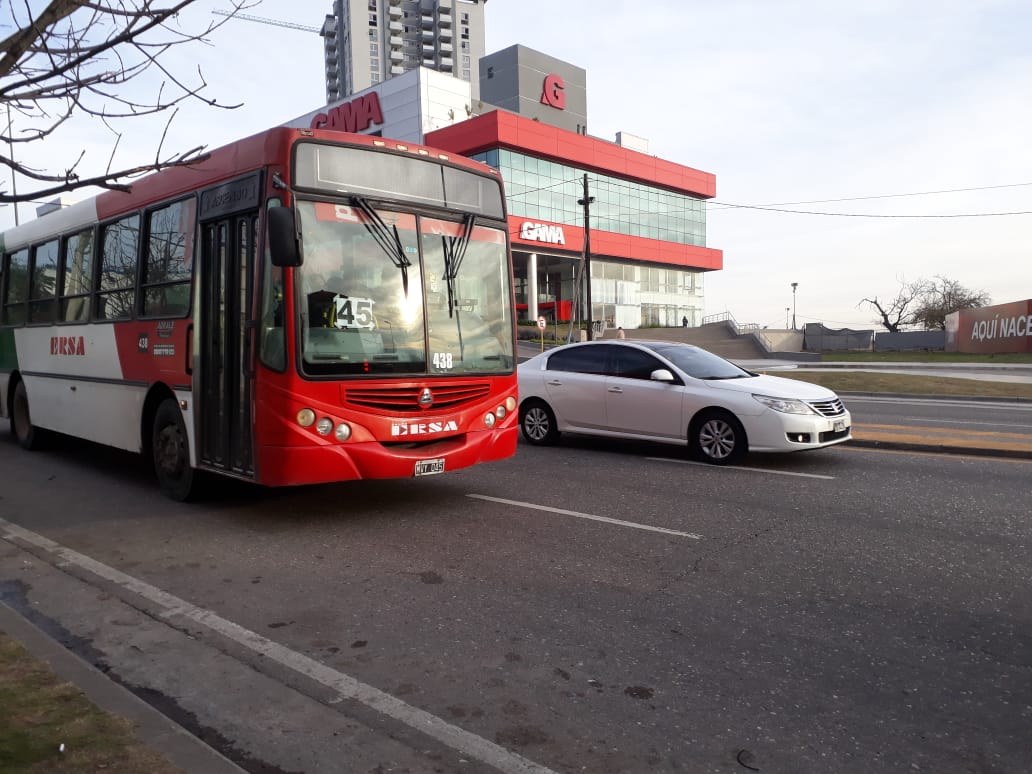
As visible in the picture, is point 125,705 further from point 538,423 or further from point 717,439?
point 538,423

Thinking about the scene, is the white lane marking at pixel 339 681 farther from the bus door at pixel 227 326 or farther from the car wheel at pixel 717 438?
the car wheel at pixel 717 438

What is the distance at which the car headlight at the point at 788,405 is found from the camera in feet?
30.4

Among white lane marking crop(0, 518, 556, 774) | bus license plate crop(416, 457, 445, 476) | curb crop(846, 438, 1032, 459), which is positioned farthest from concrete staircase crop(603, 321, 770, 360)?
white lane marking crop(0, 518, 556, 774)

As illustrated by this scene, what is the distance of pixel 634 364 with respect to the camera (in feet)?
34.8

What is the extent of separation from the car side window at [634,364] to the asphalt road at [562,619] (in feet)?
8.12

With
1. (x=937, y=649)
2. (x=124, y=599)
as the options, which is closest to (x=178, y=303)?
(x=124, y=599)

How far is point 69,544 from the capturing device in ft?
21.0

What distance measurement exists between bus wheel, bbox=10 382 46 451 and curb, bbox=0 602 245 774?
8.07m

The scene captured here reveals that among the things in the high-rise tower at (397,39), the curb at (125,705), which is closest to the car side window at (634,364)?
the curb at (125,705)

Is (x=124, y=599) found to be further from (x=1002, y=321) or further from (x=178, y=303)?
(x=1002, y=321)

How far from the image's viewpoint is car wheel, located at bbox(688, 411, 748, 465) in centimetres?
951

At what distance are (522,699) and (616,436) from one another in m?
7.27

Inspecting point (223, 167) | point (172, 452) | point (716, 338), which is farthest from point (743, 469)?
point (716, 338)

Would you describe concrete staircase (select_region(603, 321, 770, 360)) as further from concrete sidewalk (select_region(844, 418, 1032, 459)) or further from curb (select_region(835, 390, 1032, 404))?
concrete sidewalk (select_region(844, 418, 1032, 459))
